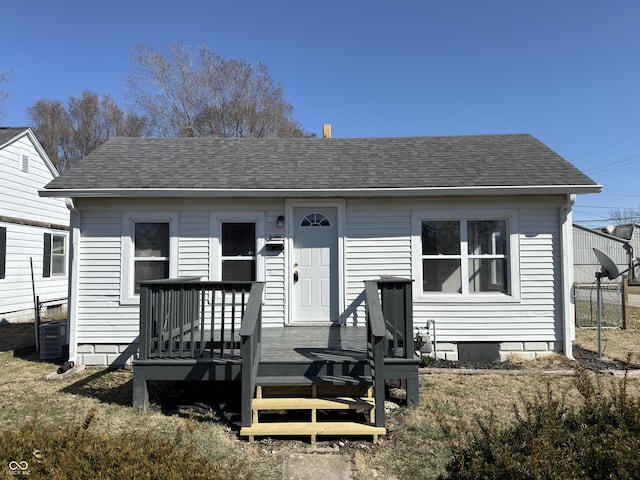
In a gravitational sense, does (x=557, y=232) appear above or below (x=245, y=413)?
above

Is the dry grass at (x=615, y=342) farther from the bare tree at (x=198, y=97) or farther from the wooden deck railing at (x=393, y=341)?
the bare tree at (x=198, y=97)

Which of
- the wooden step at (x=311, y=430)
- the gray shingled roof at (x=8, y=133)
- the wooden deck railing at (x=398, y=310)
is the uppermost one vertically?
the gray shingled roof at (x=8, y=133)

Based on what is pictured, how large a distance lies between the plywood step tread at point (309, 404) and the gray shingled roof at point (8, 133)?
11.3 meters

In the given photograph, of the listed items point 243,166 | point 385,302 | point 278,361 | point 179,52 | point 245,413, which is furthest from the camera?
point 179,52

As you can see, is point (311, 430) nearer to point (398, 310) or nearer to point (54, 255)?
point (398, 310)

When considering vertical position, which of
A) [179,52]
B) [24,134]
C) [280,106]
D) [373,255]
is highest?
[179,52]

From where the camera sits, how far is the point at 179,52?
74.6ft

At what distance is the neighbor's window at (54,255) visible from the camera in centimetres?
1259

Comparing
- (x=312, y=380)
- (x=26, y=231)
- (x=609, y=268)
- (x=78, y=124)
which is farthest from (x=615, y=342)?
(x=78, y=124)

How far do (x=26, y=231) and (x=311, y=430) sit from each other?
448 inches

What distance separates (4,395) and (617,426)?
683 centimetres

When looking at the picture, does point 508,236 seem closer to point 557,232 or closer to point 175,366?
point 557,232

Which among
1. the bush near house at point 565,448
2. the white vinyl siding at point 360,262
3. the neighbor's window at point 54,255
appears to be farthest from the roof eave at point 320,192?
the neighbor's window at point 54,255

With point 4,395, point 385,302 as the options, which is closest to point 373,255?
point 385,302
